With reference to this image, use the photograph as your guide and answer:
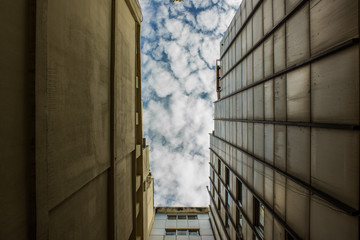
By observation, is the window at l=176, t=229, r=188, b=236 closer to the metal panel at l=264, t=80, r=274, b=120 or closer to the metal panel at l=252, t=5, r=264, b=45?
the metal panel at l=264, t=80, r=274, b=120

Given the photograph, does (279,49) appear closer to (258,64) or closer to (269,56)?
(269,56)

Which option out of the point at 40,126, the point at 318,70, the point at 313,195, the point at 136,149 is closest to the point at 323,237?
the point at 313,195

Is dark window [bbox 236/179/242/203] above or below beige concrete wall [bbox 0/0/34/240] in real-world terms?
below

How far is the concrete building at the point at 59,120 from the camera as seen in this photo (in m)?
3.50

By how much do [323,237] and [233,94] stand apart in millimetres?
11877

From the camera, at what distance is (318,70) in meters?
6.00

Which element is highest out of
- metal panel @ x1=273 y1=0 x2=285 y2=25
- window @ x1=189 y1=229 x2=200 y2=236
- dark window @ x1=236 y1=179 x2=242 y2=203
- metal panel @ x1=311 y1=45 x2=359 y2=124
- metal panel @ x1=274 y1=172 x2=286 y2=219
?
metal panel @ x1=273 y1=0 x2=285 y2=25

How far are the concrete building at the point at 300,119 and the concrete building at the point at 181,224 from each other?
1489 cm

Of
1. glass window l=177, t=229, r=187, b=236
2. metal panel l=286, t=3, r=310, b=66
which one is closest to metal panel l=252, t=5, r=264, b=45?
metal panel l=286, t=3, r=310, b=66

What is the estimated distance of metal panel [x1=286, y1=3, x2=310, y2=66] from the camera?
6621 millimetres

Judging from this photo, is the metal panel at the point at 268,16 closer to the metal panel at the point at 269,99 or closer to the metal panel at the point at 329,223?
the metal panel at the point at 269,99

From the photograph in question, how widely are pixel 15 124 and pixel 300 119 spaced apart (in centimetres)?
897

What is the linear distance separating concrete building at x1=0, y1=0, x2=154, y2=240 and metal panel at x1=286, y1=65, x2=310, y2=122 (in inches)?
329

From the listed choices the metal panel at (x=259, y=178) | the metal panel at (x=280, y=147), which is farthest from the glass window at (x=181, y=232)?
the metal panel at (x=280, y=147)
